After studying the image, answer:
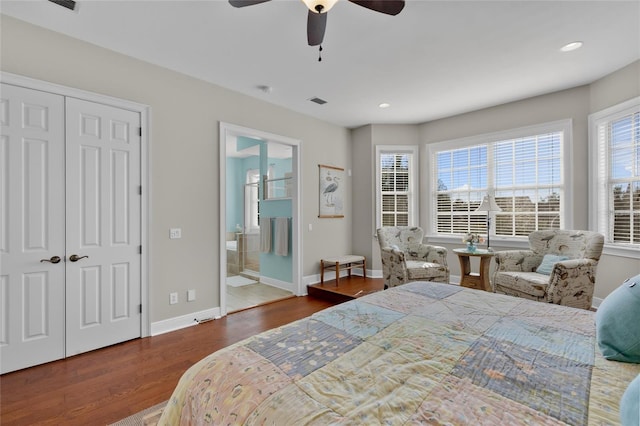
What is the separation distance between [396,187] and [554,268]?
283 centimetres

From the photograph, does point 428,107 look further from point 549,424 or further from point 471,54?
point 549,424

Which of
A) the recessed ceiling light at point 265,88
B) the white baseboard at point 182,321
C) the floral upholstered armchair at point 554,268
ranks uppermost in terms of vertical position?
the recessed ceiling light at point 265,88

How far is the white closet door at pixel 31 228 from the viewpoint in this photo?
91.1 inches

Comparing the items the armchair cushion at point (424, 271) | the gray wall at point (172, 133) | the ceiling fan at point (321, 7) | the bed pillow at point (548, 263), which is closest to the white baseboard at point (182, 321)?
the gray wall at point (172, 133)

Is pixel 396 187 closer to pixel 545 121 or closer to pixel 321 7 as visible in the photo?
pixel 545 121

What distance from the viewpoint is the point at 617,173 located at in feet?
11.4

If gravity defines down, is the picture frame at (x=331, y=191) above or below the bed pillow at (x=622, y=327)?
above

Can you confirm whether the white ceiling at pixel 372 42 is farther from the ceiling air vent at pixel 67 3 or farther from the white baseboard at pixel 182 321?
the white baseboard at pixel 182 321

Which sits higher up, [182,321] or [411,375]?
[411,375]

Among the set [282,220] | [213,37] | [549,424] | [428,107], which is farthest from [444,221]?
[549,424]

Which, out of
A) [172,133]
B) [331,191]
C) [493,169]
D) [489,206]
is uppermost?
[172,133]

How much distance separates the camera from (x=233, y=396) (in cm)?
97

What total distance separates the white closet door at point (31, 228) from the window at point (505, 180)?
16.3ft

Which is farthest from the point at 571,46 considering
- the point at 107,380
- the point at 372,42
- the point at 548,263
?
the point at 107,380
